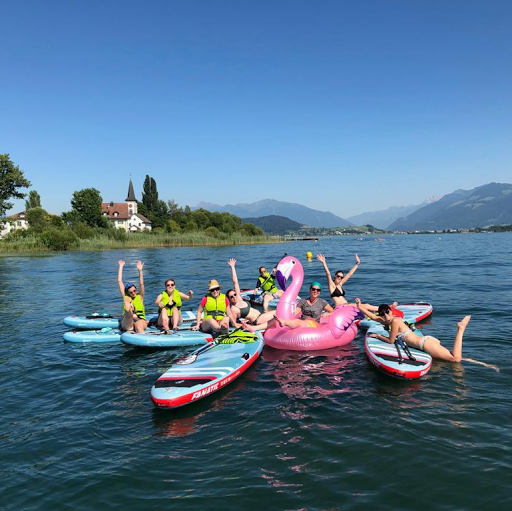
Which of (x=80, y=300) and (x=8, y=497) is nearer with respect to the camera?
(x=8, y=497)

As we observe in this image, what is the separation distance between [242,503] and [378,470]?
2.08 meters

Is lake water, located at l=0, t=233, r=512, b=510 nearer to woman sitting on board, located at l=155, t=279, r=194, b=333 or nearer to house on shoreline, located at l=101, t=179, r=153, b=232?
woman sitting on board, located at l=155, t=279, r=194, b=333

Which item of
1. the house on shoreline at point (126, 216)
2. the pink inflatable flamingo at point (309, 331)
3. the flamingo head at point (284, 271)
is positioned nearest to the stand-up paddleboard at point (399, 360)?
the pink inflatable flamingo at point (309, 331)

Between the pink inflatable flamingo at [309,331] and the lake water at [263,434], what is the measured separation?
326 mm

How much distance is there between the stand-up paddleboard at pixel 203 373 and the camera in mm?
7522

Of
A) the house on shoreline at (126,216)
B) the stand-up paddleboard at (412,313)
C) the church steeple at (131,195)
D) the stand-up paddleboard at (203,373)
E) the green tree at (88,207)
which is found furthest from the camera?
the church steeple at (131,195)

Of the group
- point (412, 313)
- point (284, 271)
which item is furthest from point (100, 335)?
Result: point (412, 313)

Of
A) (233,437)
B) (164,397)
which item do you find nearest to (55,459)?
(164,397)

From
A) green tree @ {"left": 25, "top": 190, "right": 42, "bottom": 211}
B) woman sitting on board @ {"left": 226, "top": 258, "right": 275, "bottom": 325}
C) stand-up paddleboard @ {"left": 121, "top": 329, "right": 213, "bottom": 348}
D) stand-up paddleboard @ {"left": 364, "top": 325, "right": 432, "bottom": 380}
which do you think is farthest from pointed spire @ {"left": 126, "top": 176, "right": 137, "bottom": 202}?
stand-up paddleboard @ {"left": 364, "top": 325, "right": 432, "bottom": 380}

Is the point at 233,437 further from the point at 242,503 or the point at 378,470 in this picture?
the point at 378,470

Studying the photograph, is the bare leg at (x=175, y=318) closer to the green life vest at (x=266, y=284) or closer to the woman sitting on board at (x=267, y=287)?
the woman sitting on board at (x=267, y=287)

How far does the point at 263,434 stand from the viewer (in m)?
6.88

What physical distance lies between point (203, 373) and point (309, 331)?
392 centimetres

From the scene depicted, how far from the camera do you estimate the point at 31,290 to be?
23.6 meters
